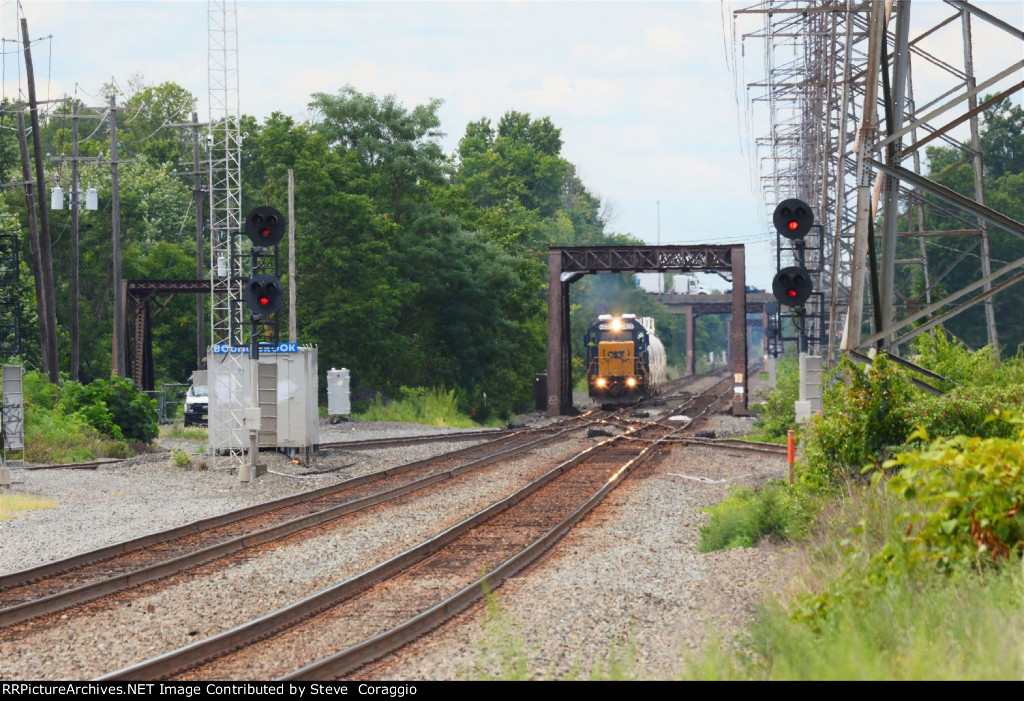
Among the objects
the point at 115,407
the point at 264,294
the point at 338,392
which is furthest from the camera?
the point at 338,392

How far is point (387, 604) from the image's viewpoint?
11867 mm

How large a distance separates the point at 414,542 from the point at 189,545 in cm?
306

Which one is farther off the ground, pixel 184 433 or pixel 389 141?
pixel 389 141

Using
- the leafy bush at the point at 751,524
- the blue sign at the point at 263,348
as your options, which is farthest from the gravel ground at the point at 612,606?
the blue sign at the point at 263,348

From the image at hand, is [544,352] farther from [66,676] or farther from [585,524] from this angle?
[66,676]

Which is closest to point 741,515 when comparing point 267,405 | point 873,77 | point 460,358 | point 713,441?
point 873,77

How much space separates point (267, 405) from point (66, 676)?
1837cm

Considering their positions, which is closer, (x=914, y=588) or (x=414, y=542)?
(x=914, y=588)

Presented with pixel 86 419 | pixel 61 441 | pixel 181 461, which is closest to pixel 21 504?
pixel 181 461

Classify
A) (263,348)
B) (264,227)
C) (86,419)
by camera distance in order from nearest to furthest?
(264,227)
(263,348)
(86,419)

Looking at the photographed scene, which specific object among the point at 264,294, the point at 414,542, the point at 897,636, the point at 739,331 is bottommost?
the point at 414,542

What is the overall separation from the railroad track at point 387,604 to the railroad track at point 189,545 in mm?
2518

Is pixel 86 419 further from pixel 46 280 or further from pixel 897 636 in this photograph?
pixel 897 636

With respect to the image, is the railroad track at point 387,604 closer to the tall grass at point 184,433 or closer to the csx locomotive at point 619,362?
the tall grass at point 184,433
